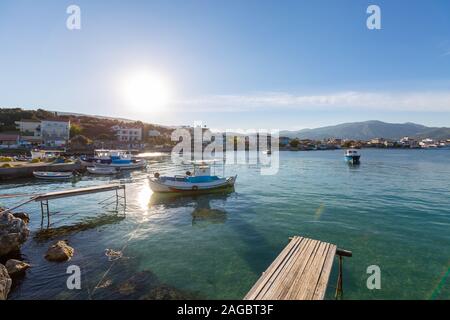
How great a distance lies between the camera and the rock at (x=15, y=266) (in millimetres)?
14108

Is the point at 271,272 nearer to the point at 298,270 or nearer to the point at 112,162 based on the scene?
the point at 298,270

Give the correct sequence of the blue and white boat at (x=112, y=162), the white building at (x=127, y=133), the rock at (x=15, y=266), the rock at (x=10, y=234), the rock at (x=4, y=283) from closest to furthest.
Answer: the rock at (x=4, y=283) < the rock at (x=15, y=266) < the rock at (x=10, y=234) < the blue and white boat at (x=112, y=162) < the white building at (x=127, y=133)

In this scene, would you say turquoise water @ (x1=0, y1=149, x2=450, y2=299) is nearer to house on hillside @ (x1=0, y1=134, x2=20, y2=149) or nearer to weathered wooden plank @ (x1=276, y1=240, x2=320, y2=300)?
weathered wooden plank @ (x1=276, y1=240, x2=320, y2=300)

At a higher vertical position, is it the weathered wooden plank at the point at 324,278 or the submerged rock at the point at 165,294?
the weathered wooden plank at the point at 324,278

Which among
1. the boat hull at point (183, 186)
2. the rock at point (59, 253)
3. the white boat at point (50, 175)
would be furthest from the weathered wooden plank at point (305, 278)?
the white boat at point (50, 175)

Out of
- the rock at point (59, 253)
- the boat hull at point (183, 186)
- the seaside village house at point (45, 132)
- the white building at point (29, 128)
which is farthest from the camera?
the white building at point (29, 128)

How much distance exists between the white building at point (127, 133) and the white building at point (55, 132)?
30.8 metres

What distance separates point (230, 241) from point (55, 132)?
118 meters

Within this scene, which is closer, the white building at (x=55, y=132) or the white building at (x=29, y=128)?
the white building at (x=55, y=132)

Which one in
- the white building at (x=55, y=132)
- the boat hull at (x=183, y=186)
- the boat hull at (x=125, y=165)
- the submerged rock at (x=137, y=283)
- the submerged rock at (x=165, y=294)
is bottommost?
the submerged rock at (x=165, y=294)

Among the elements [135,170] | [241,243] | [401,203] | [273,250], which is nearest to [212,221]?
[241,243]

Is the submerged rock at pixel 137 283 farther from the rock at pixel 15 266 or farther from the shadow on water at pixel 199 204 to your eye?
the shadow on water at pixel 199 204

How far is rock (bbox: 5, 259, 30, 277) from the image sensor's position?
14108mm

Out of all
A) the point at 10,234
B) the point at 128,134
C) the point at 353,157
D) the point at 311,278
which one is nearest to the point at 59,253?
the point at 10,234
